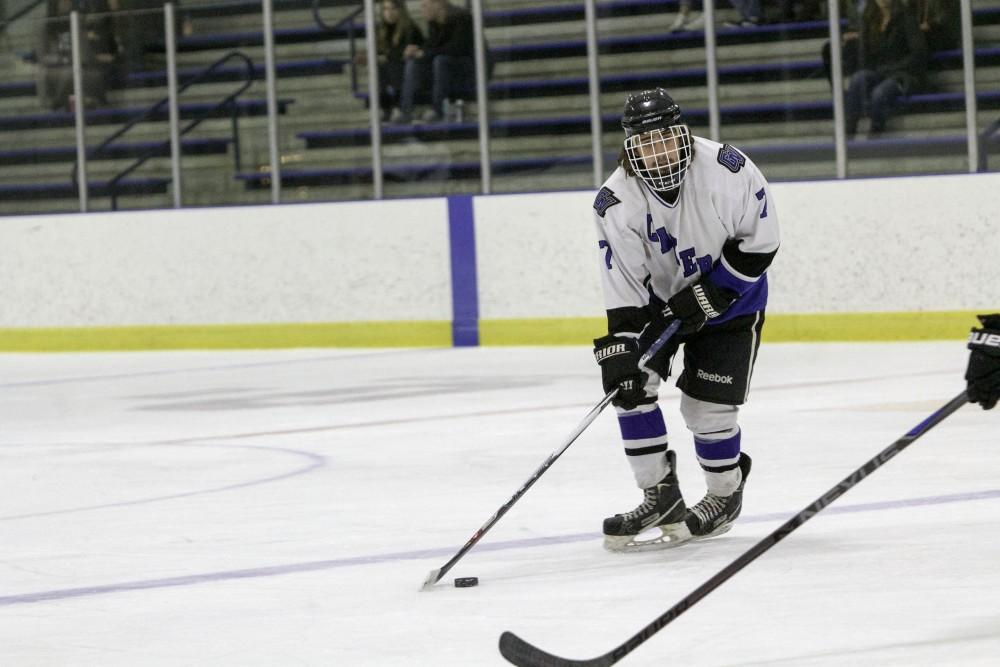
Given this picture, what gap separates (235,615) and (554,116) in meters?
7.28

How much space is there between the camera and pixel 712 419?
3959 millimetres

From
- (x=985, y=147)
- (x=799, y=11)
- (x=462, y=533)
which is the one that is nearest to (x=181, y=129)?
(x=799, y=11)

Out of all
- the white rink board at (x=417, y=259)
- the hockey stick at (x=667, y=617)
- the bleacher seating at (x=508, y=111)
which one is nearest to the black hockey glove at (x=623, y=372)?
the hockey stick at (x=667, y=617)

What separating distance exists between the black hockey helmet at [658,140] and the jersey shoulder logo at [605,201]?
112mm

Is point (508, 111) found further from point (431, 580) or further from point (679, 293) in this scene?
point (431, 580)

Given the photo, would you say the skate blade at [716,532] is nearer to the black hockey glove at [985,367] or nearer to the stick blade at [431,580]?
the stick blade at [431,580]

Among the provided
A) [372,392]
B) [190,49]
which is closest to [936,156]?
[372,392]

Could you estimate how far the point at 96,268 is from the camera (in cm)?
1120

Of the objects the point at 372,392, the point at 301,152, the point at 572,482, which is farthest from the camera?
the point at 301,152

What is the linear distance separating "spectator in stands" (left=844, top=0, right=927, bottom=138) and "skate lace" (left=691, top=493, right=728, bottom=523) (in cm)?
588

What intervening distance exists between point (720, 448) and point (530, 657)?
4.32 ft

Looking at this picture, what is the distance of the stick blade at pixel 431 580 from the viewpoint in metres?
3.54

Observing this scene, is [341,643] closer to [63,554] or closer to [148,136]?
[63,554]

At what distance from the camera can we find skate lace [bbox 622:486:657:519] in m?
3.89
